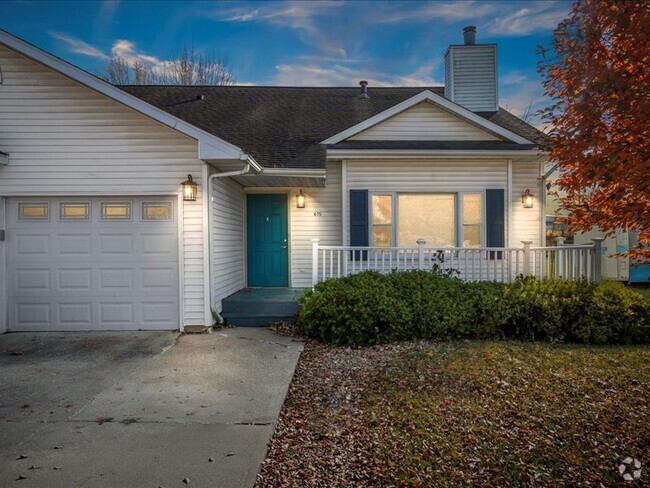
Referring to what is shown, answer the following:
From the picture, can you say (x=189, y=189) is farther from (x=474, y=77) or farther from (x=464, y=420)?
(x=474, y=77)

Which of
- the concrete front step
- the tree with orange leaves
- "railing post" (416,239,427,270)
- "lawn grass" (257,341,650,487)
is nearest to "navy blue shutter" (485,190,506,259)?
"railing post" (416,239,427,270)

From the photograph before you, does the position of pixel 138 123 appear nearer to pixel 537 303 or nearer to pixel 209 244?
pixel 209 244

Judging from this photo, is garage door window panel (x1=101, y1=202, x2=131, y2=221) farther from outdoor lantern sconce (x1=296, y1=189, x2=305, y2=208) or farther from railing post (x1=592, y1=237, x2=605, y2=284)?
railing post (x1=592, y1=237, x2=605, y2=284)

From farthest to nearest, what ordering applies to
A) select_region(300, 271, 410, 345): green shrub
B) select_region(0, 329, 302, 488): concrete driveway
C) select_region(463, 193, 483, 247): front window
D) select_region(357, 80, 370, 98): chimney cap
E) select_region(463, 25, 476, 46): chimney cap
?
1. select_region(357, 80, 370, 98): chimney cap
2. select_region(463, 25, 476, 46): chimney cap
3. select_region(463, 193, 483, 247): front window
4. select_region(300, 271, 410, 345): green shrub
5. select_region(0, 329, 302, 488): concrete driveway

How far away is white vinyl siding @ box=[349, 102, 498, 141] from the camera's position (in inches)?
378

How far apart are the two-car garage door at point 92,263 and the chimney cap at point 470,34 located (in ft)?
29.3

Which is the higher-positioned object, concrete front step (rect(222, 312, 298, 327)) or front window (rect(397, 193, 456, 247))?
front window (rect(397, 193, 456, 247))

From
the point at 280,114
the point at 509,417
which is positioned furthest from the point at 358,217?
the point at 509,417

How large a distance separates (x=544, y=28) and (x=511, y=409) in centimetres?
586

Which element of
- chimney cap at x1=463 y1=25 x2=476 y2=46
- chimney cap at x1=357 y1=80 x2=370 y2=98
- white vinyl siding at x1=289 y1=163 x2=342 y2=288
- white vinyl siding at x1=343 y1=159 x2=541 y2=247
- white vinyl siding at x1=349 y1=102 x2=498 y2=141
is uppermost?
chimney cap at x1=463 y1=25 x2=476 y2=46

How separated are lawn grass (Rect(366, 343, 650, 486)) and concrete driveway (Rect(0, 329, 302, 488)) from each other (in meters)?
1.10

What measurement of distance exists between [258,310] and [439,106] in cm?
587

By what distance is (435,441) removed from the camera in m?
3.40

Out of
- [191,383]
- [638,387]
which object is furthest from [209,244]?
[638,387]
